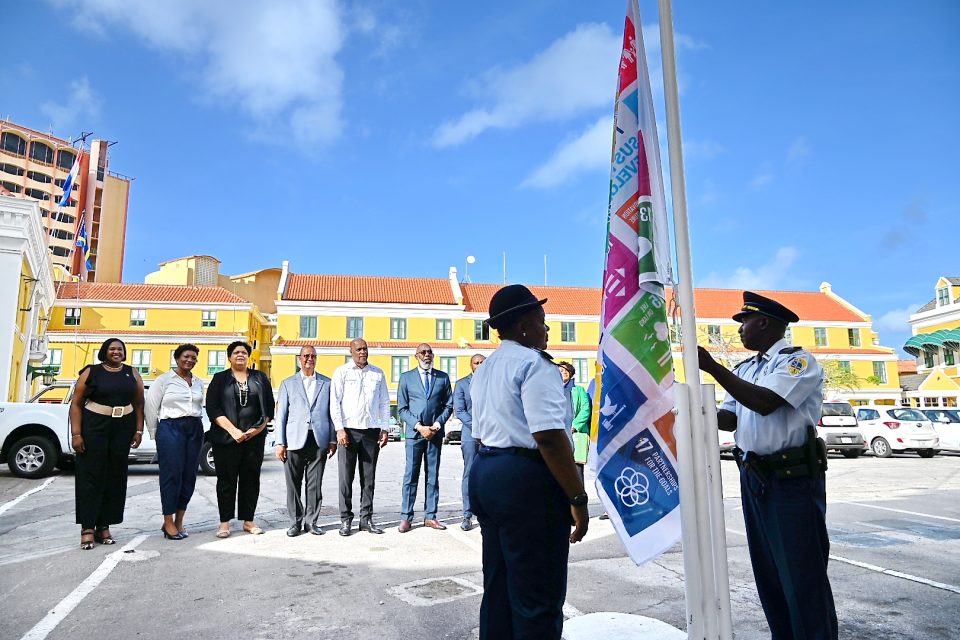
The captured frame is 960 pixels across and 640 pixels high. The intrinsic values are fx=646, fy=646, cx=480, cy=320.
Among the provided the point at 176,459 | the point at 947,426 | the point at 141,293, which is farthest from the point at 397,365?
the point at 176,459

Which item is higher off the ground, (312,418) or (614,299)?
(614,299)

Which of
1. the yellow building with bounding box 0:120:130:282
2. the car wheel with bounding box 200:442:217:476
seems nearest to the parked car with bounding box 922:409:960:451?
the car wheel with bounding box 200:442:217:476

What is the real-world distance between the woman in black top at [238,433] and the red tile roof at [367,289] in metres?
41.7

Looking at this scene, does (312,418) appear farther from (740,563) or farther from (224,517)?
(740,563)

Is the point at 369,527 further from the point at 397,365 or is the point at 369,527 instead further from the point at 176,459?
the point at 397,365

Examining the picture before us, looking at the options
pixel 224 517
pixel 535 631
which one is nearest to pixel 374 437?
pixel 224 517

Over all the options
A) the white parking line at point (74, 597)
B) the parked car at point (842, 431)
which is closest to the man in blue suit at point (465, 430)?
the white parking line at point (74, 597)

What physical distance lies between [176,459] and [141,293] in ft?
163

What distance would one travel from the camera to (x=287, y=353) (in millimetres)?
45594

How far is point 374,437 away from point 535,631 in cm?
489

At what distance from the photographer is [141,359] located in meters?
47.7

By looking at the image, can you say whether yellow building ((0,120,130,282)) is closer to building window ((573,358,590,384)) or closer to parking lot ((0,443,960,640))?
building window ((573,358,590,384))

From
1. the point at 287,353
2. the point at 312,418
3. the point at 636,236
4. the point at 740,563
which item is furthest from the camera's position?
the point at 287,353

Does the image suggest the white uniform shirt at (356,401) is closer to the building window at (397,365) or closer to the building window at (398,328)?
the building window at (397,365)
